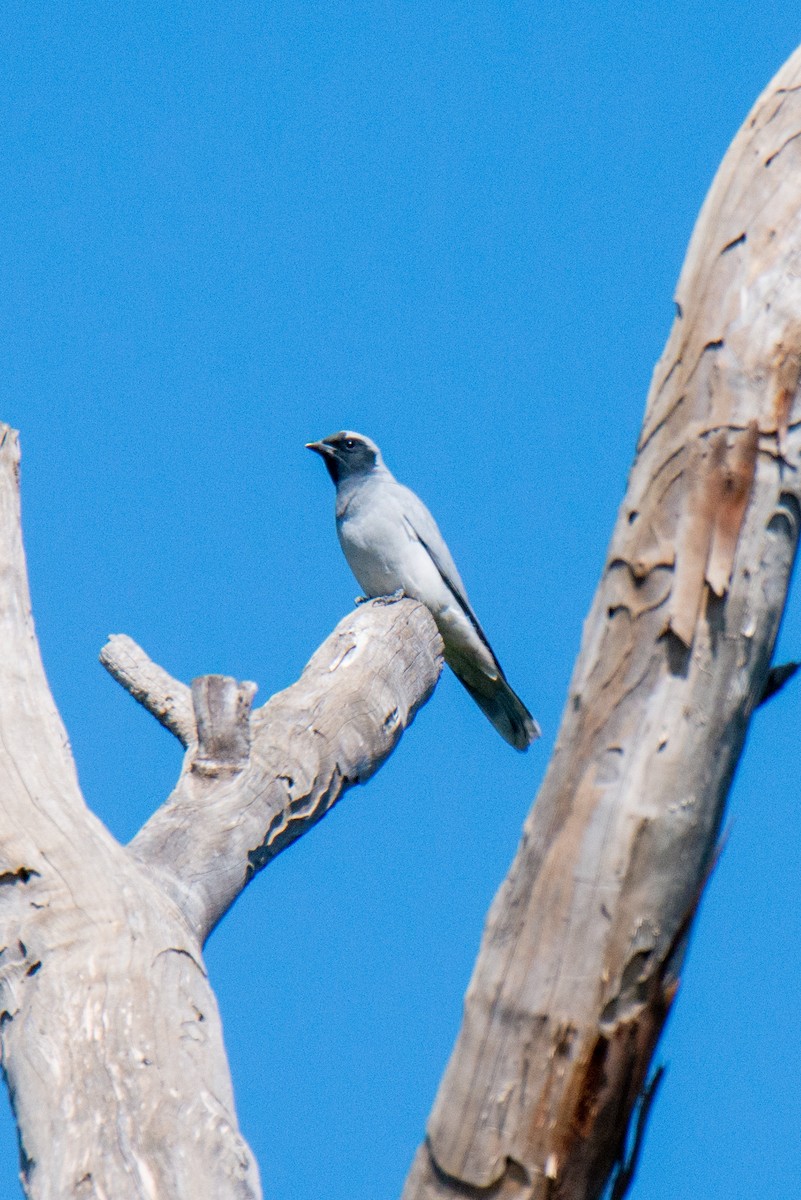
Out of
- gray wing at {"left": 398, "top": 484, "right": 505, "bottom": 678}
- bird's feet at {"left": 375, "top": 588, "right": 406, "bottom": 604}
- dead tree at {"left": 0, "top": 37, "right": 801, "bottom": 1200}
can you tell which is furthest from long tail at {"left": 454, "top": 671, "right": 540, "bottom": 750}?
dead tree at {"left": 0, "top": 37, "right": 801, "bottom": 1200}

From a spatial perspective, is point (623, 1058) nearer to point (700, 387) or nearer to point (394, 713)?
point (700, 387)

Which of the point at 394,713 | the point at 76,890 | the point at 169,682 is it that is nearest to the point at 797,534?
the point at 76,890

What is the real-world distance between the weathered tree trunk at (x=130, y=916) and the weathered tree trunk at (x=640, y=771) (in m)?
1.11

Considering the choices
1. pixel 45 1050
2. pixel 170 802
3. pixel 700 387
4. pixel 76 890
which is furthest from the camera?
pixel 170 802

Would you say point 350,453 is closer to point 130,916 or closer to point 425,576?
point 425,576

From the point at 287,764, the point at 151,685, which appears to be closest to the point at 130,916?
the point at 287,764

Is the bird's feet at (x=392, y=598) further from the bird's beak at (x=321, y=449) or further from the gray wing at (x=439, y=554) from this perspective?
the bird's beak at (x=321, y=449)

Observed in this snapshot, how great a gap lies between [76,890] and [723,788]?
7.38 feet

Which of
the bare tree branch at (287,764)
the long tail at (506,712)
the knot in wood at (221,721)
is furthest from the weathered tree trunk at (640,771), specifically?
the long tail at (506,712)

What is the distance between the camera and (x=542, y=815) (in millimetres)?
2361

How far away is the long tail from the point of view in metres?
8.75

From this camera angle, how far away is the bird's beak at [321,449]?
1016cm

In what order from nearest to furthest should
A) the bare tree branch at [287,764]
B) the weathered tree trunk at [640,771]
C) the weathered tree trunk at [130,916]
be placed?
the weathered tree trunk at [640,771] < the weathered tree trunk at [130,916] < the bare tree branch at [287,764]

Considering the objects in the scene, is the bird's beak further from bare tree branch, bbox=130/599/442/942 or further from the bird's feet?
bare tree branch, bbox=130/599/442/942
